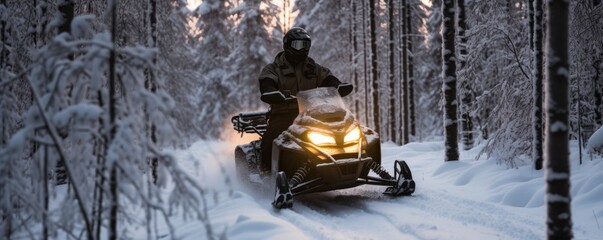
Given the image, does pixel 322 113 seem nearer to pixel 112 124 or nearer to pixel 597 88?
pixel 112 124

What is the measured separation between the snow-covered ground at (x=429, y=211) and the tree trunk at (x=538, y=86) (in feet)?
1.03

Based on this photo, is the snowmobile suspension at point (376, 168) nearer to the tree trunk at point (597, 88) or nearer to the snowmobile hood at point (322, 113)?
the snowmobile hood at point (322, 113)

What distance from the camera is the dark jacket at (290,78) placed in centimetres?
717

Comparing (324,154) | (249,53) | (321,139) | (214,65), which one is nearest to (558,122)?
(324,154)

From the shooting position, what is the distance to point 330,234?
15.2 ft

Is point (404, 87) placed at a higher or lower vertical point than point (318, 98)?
higher

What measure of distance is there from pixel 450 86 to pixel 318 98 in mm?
4034

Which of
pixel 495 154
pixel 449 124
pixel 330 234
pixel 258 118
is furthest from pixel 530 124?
pixel 330 234

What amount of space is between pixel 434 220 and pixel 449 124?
468 centimetres

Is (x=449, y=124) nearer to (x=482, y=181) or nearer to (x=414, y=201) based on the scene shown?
(x=482, y=181)

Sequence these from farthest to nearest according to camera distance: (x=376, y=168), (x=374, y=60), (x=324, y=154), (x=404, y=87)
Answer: (x=404, y=87), (x=374, y=60), (x=376, y=168), (x=324, y=154)

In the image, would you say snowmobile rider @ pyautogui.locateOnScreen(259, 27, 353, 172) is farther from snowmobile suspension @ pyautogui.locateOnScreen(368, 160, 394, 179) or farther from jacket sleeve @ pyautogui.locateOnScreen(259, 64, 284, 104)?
snowmobile suspension @ pyautogui.locateOnScreen(368, 160, 394, 179)

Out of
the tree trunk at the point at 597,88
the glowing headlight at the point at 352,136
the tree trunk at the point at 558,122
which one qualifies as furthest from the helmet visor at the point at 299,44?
the tree trunk at the point at 597,88

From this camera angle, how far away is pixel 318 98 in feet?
21.2
